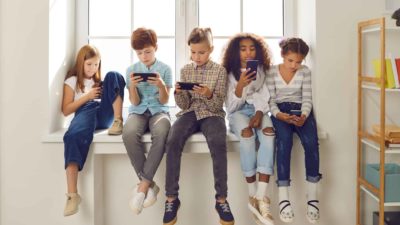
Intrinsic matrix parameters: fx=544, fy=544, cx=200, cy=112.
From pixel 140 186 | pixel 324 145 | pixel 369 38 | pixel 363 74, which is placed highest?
pixel 369 38

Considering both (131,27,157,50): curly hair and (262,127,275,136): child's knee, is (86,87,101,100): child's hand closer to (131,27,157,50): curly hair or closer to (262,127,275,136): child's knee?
(131,27,157,50): curly hair

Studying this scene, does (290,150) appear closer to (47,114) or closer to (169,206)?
(169,206)

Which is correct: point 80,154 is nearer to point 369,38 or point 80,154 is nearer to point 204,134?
point 204,134

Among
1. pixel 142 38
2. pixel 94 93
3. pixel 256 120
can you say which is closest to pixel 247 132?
pixel 256 120

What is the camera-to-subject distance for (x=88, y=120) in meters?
2.88

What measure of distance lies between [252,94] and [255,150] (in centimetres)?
33

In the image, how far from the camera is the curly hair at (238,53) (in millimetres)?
2988

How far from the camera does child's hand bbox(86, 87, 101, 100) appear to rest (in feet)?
9.77

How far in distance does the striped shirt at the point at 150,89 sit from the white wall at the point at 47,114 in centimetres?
33

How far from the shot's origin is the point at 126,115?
3.26m

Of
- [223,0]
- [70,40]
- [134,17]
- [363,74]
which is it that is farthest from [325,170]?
[70,40]

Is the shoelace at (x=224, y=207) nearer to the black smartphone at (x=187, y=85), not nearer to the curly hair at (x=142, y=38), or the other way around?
the black smartphone at (x=187, y=85)

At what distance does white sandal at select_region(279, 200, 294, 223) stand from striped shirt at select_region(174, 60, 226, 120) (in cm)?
57

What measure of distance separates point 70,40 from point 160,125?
0.83 metres
